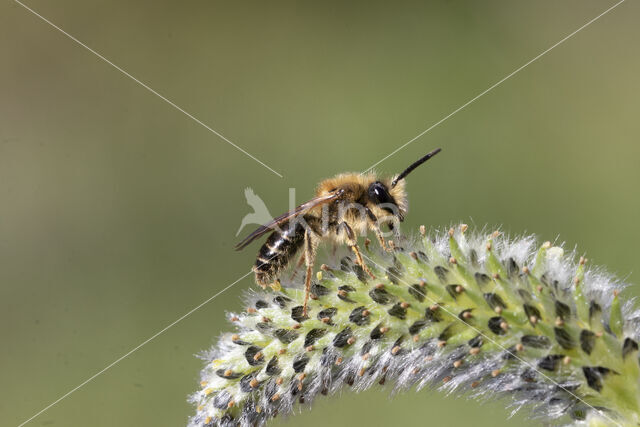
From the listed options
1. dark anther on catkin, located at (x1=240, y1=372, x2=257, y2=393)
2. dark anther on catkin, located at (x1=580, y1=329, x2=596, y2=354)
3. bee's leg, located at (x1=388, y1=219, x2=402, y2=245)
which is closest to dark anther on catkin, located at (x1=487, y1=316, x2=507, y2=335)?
dark anther on catkin, located at (x1=580, y1=329, x2=596, y2=354)

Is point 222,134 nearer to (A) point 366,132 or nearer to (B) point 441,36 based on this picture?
(A) point 366,132

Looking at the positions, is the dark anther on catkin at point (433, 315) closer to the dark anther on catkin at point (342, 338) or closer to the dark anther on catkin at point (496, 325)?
the dark anther on catkin at point (496, 325)

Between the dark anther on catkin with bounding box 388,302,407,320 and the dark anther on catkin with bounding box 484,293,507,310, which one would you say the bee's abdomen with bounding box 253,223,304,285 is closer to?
the dark anther on catkin with bounding box 388,302,407,320

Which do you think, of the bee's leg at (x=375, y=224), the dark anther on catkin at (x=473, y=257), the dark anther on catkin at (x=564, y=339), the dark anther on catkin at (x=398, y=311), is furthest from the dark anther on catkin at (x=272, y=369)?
the dark anther on catkin at (x=564, y=339)

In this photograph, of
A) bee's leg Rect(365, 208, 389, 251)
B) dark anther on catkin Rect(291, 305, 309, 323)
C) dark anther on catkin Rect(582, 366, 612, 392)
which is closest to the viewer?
dark anther on catkin Rect(582, 366, 612, 392)

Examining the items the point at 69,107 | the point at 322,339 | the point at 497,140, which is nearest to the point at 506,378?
the point at 322,339

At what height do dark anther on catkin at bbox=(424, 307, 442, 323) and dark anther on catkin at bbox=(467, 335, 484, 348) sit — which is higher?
dark anther on catkin at bbox=(424, 307, 442, 323)
